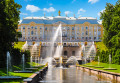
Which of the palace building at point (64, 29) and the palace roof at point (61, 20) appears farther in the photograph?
the palace roof at point (61, 20)

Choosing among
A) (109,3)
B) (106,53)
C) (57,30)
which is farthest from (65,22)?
(106,53)

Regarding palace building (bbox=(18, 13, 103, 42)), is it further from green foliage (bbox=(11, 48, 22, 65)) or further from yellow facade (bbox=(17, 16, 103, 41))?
green foliage (bbox=(11, 48, 22, 65))

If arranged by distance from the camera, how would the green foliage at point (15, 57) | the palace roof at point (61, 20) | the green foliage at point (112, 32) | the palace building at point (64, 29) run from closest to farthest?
the green foliage at point (15, 57), the green foliage at point (112, 32), the palace building at point (64, 29), the palace roof at point (61, 20)

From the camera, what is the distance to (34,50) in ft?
161

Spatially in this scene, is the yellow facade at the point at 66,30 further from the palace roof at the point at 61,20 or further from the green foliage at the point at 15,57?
the green foliage at the point at 15,57

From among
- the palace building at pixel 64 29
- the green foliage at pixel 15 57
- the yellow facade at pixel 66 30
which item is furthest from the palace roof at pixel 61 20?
the green foliage at pixel 15 57

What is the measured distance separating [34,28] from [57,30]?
10.1 m

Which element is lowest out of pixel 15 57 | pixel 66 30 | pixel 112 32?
pixel 15 57

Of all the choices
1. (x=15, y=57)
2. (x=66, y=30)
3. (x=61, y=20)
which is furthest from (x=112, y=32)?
(x=61, y=20)

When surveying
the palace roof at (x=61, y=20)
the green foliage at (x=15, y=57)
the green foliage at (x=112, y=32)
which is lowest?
the green foliage at (x=15, y=57)

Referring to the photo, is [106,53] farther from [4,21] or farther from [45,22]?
[45,22]

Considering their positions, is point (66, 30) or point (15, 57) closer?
point (15, 57)

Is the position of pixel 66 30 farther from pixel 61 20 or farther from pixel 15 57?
pixel 15 57

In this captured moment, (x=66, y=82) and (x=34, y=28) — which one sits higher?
(x=34, y=28)
